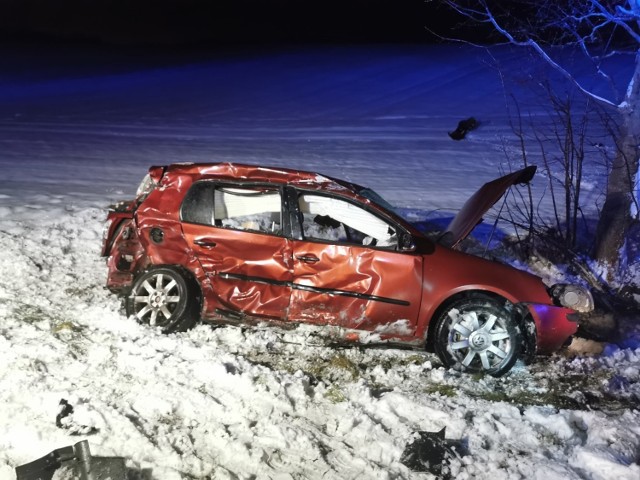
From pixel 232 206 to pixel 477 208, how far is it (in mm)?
2262

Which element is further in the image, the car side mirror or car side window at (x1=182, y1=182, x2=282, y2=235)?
car side window at (x1=182, y1=182, x2=282, y2=235)

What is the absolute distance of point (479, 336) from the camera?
18.4ft

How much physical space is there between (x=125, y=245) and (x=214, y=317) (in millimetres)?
1111

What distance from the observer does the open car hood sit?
5.91m

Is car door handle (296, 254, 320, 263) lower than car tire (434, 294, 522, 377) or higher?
higher

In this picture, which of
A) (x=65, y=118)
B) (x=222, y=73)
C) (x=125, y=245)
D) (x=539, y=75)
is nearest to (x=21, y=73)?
(x=222, y=73)

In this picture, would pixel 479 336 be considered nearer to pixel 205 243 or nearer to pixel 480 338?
pixel 480 338

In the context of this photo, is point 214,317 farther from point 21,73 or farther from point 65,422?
point 21,73

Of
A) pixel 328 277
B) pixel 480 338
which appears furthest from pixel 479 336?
pixel 328 277

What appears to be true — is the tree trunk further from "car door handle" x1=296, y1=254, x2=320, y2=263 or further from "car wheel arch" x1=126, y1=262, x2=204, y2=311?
"car wheel arch" x1=126, y1=262, x2=204, y2=311

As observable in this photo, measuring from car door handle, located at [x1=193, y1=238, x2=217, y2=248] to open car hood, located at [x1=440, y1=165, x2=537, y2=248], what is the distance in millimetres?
2062

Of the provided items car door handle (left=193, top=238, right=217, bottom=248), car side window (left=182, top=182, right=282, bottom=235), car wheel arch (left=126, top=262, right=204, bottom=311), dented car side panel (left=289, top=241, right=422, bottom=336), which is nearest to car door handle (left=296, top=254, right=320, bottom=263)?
dented car side panel (left=289, top=241, right=422, bottom=336)

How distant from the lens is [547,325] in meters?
5.74

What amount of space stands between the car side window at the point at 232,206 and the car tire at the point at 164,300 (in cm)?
54
